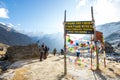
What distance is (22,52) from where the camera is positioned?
3388 centimetres

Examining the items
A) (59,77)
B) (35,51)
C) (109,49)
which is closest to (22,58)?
(35,51)

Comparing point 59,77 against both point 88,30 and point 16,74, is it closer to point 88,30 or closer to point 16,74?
point 16,74

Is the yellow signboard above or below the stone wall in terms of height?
above

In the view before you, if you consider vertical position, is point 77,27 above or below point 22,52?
above

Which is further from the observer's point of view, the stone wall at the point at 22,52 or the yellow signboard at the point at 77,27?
the stone wall at the point at 22,52

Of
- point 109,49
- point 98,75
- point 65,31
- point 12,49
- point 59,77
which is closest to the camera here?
point 59,77

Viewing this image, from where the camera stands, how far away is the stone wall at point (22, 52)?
33.6 metres

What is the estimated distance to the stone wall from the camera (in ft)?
110

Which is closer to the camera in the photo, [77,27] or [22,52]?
[77,27]

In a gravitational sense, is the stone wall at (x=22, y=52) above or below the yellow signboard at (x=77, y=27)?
below

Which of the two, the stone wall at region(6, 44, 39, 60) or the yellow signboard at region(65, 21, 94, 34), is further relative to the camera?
the stone wall at region(6, 44, 39, 60)

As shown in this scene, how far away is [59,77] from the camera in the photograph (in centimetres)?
1822

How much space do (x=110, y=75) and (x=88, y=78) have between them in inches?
123

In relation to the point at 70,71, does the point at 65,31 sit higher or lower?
higher
